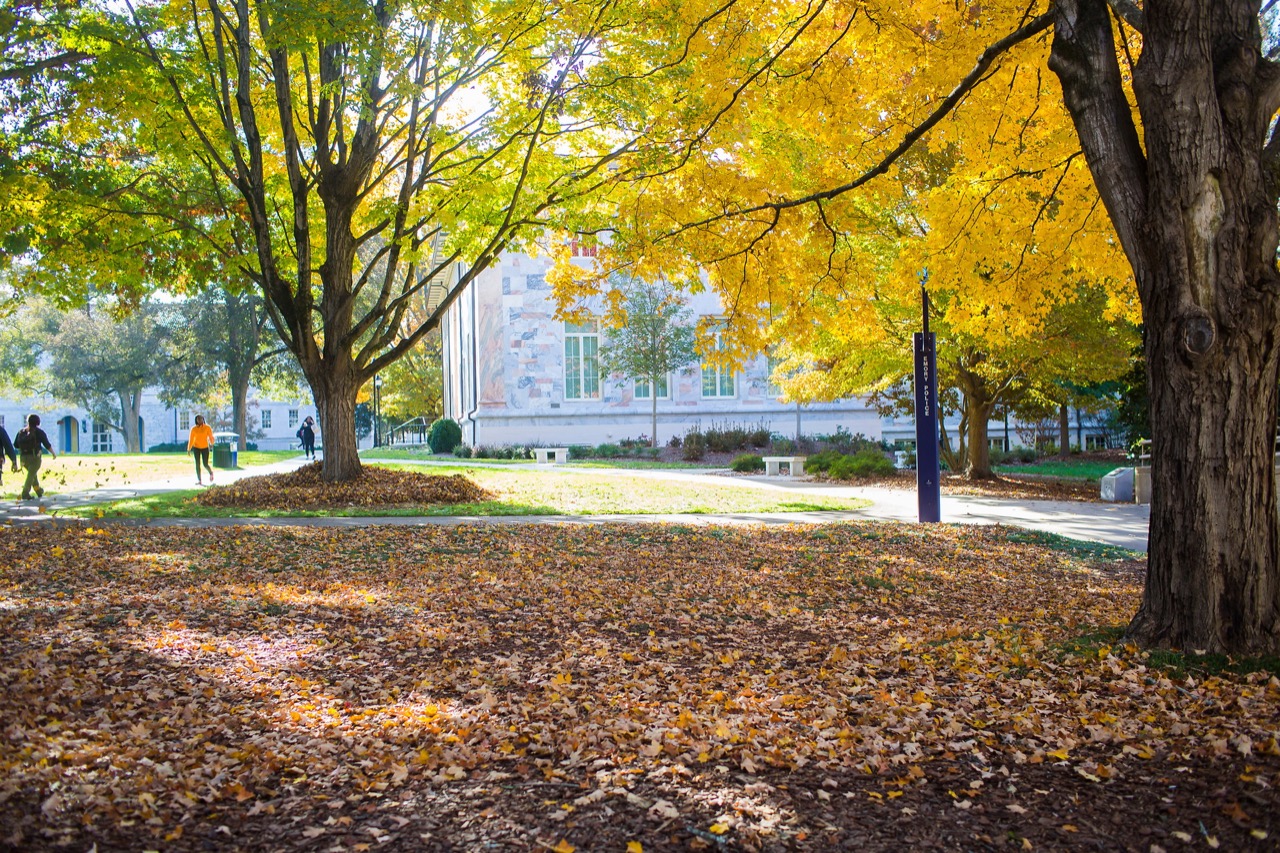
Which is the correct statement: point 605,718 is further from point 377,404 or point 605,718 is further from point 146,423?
point 146,423

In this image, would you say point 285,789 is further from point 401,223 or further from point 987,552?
point 401,223

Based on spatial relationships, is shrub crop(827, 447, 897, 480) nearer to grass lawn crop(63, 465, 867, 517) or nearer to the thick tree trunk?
grass lawn crop(63, 465, 867, 517)

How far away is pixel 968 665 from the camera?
529cm

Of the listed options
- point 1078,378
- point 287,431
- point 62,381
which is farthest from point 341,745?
point 287,431

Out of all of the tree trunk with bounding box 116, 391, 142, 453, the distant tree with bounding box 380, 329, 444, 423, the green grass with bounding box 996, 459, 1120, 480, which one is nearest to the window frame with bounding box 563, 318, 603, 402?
the green grass with bounding box 996, 459, 1120, 480

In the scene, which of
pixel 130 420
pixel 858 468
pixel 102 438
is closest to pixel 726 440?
pixel 858 468

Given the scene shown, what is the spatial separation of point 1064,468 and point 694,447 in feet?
37.4

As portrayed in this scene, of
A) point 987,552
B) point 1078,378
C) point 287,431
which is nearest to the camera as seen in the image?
point 987,552

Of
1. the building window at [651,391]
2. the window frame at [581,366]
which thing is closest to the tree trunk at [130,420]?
the window frame at [581,366]

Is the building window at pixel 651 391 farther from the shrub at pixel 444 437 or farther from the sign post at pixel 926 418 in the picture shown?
the sign post at pixel 926 418

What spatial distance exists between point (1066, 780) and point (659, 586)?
14.7ft

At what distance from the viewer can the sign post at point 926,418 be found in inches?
451

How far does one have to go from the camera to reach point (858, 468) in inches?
850

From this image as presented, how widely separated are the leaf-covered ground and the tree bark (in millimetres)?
572
